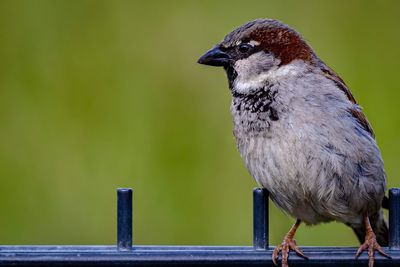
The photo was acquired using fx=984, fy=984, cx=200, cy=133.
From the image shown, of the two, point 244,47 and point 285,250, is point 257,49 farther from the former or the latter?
point 285,250

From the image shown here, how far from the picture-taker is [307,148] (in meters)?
2.83

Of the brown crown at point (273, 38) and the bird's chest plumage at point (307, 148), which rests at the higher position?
the brown crown at point (273, 38)

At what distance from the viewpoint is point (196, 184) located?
3.88 meters

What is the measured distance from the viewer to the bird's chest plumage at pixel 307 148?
2844mm

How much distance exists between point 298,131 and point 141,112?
1.28m

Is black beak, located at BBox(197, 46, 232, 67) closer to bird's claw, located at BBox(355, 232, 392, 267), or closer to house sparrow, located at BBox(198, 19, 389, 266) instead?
house sparrow, located at BBox(198, 19, 389, 266)

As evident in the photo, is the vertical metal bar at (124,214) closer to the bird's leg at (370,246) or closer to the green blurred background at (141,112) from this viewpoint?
the bird's leg at (370,246)

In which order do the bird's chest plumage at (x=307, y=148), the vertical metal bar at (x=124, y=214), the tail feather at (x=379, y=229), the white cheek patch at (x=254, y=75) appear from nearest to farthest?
the vertical metal bar at (x=124, y=214)
the bird's chest plumage at (x=307, y=148)
the white cheek patch at (x=254, y=75)
the tail feather at (x=379, y=229)

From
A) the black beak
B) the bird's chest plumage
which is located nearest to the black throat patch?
the bird's chest plumage

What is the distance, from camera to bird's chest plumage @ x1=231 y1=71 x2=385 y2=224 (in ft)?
9.33

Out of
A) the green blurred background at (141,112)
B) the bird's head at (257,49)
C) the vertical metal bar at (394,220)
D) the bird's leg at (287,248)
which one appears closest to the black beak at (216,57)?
the bird's head at (257,49)

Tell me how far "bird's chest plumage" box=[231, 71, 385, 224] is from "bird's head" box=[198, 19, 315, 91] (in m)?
0.13

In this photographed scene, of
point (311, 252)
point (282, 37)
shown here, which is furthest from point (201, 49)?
point (311, 252)

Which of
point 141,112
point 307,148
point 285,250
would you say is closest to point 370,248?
point 285,250
